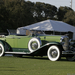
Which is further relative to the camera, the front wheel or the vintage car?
the vintage car

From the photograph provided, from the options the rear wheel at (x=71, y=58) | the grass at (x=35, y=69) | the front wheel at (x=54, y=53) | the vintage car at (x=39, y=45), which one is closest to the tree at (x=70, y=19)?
the vintage car at (x=39, y=45)

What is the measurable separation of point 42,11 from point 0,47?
57.6 metres

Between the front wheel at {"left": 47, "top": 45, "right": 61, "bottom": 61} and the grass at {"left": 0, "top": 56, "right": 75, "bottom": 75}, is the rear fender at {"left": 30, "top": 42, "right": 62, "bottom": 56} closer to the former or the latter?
the front wheel at {"left": 47, "top": 45, "right": 61, "bottom": 61}

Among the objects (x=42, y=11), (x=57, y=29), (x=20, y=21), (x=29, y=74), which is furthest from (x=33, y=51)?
A: (x=42, y=11)

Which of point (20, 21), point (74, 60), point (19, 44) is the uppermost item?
point (20, 21)

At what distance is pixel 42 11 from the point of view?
68438mm

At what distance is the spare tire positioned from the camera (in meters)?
10.5

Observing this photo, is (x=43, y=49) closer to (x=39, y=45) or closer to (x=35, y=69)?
(x=39, y=45)

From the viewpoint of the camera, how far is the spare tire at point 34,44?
1047 cm

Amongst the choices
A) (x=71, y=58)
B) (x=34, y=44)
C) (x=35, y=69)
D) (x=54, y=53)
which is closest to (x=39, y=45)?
(x=34, y=44)

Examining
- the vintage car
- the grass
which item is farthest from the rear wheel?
the grass

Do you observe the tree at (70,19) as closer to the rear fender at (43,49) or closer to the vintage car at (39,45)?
the vintage car at (39,45)

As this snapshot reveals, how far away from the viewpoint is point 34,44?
1055 centimetres

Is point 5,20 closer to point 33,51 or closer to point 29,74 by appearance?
point 33,51
